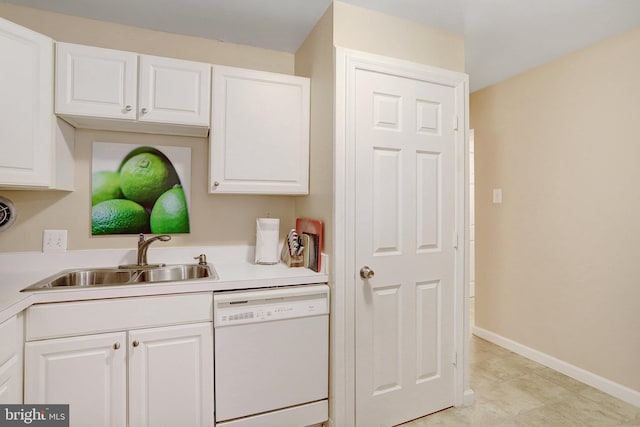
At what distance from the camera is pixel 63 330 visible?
150 centimetres

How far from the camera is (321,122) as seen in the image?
2010mm

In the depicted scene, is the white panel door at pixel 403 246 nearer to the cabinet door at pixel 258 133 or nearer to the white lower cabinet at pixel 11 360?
the cabinet door at pixel 258 133

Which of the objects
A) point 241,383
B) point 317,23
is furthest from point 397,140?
point 241,383

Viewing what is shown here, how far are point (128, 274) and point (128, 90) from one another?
105cm

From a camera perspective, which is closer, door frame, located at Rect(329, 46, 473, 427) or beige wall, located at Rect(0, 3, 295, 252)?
door frame, located at Rect(329, 46, 473, 427)

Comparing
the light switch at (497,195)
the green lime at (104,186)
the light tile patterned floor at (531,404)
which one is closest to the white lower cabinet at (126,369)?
the green lime at (104,186)

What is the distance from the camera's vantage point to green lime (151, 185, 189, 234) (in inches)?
86.5

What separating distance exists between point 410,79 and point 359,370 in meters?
1.69

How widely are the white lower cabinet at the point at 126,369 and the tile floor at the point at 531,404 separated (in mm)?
1276

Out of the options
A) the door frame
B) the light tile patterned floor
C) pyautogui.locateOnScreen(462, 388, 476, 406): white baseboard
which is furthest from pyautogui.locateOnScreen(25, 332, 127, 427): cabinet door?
pyautogui.locateOnScreen(462, 388, 476, 406): white baseboard

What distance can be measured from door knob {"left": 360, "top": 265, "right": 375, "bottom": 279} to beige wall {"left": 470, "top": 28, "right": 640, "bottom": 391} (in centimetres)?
171

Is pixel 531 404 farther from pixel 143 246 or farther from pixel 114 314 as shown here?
pixel 143 246

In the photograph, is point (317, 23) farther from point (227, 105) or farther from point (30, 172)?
point (30, 172)

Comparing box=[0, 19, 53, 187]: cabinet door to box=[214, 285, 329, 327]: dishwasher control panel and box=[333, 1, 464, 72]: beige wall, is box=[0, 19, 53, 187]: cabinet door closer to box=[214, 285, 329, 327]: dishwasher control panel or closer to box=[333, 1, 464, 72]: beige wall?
box=[214, 285, 329, 327]: dishwasher control panel
